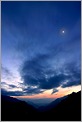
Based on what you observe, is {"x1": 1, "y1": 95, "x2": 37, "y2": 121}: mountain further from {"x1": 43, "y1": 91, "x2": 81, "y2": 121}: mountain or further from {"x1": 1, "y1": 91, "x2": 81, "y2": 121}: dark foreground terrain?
{"x1": 43, "y1": 91, "x2": 81, "y2": 121}: mountain

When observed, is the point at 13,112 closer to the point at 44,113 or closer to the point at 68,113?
the point at 44,113

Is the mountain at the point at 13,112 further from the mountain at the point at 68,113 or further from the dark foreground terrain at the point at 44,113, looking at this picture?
the mountain at the point at 68,113

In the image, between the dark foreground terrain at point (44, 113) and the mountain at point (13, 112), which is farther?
the dark foreground terrain at point (44, 113)

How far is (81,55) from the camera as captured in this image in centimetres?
304

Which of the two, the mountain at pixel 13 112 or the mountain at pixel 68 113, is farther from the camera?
the mountain at pixel 68 113

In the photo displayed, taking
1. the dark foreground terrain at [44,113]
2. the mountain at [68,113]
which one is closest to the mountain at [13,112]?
the dark foreground terrain at [44,113]

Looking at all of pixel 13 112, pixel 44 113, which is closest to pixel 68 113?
pixel 44 113

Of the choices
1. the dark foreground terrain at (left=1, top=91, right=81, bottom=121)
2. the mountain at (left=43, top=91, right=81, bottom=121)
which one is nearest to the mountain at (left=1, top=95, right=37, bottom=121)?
the dark foreground terrain at (left=1, top=91, right=81, bottom=121)

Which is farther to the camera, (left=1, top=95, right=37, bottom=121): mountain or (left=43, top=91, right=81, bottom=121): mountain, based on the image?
(left=43, top=91, right=81, bottom=121): mountain

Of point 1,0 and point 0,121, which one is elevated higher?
point 1,0

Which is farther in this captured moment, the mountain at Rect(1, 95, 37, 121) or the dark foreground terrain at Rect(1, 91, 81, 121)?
the dark foreground terrain at Rect(1, 91, 81, 121)

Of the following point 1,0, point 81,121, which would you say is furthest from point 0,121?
point 1,0

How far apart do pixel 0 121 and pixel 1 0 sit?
9.30ft

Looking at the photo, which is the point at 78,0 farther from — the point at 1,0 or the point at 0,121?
the point at 0,121
